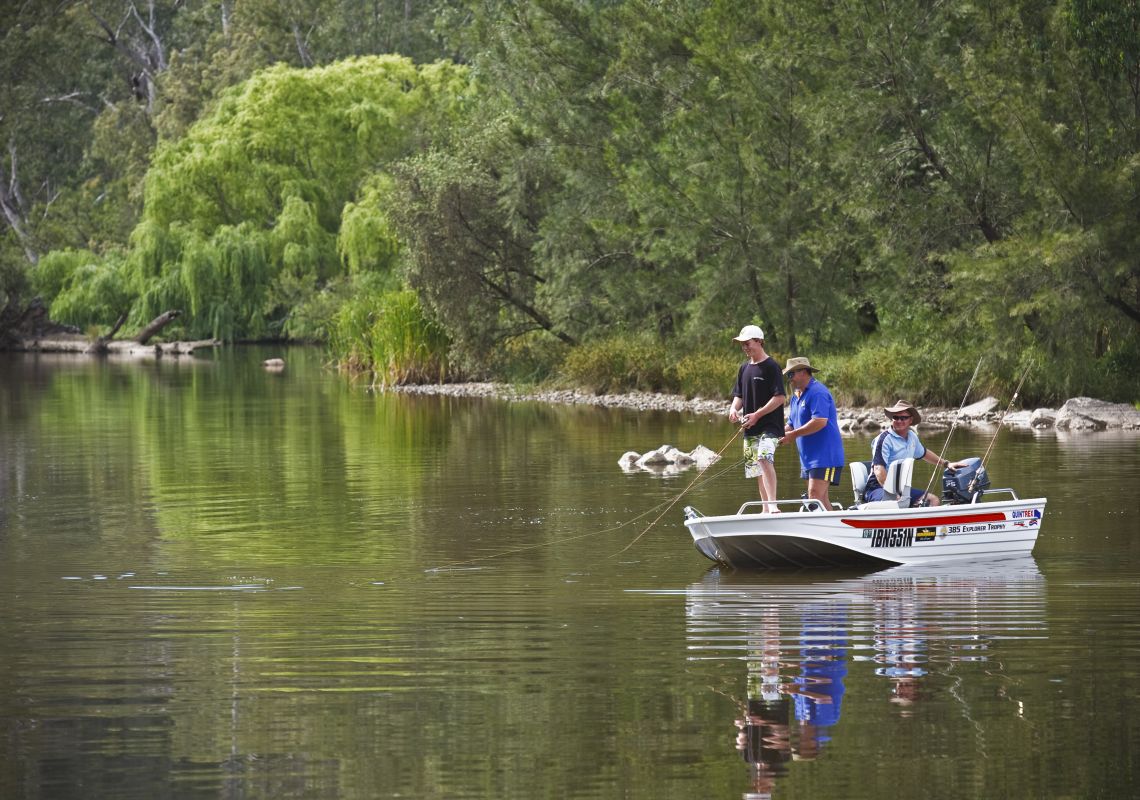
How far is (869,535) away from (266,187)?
5986 centimetres

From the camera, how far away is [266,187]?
73.9 m

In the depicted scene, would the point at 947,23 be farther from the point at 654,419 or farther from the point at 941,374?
the point at 654,419

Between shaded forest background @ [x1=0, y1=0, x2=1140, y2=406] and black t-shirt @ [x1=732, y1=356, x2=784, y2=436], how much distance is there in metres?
16.8

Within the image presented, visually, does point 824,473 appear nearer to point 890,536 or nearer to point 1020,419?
point 890,536

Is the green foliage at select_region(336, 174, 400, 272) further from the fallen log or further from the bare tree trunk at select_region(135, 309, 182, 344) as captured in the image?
the bare tree trunk at select_region(135, 309, 182, 344)

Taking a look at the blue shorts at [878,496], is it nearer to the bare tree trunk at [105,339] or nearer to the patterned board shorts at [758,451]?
the patterned board shorts at [758,451]

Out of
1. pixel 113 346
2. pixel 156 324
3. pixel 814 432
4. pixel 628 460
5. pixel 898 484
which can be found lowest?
pixel 628 460

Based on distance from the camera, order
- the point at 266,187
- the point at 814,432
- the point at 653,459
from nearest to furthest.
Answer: the point at 814,432 → the point at 653,459 → the point at 266,187

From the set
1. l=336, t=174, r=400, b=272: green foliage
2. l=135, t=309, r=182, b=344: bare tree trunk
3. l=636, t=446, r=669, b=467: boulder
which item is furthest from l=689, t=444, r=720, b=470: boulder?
l=135, t=309, r=182, b=344: bare tree trunk

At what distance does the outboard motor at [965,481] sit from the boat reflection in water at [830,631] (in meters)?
0.68

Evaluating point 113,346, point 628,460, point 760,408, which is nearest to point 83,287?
point 113,346

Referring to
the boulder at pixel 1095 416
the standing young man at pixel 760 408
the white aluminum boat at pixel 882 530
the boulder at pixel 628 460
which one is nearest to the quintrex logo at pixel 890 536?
the white aluminum boat at pixel 882 530

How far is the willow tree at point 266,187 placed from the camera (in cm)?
7112

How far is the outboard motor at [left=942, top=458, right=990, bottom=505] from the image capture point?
56.2ft
